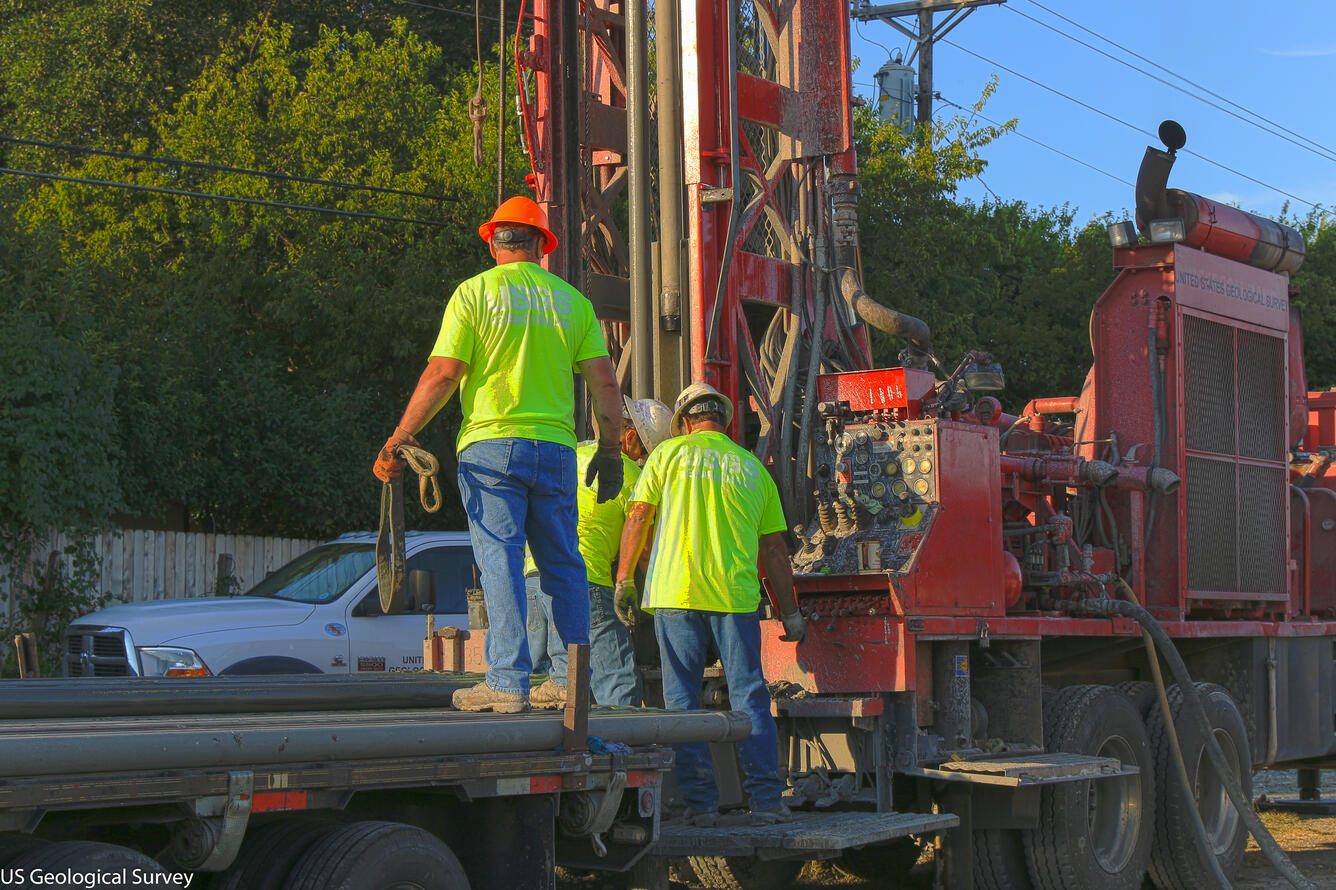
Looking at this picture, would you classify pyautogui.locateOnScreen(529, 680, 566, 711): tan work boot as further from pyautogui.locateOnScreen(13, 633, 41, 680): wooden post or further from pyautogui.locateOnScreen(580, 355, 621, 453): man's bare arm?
pyautogui.locateOnScreen(13, 633, 41, 680): wooden post

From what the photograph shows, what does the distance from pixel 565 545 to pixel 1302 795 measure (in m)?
10.0

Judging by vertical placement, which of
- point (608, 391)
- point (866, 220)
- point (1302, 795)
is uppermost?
point (866, 220)

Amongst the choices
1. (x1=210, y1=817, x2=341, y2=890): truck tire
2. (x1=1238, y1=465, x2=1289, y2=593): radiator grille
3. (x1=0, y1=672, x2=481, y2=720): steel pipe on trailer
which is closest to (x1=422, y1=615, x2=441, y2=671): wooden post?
(x1=0, y1=672, x2=481, y2=720): steel pipe on trailer

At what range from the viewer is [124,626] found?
11414 millimetres

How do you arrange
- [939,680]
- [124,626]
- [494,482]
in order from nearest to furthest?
[494,482], [939,680], [124,626]

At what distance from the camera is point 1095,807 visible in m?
8.79

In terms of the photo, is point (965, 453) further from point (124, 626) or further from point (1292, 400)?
point (124, 626)

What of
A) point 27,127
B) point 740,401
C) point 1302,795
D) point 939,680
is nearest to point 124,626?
point 740,401

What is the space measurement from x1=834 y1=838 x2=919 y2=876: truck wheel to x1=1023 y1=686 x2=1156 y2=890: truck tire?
3.32 ft

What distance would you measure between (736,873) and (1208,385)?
186 inches

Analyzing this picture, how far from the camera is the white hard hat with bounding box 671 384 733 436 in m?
7.63

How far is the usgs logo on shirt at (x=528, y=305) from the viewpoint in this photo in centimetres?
614

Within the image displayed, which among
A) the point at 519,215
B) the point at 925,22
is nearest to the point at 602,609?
the point at 519,215

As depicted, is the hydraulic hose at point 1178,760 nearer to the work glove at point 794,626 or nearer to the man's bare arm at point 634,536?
the work glove at point 794,626
